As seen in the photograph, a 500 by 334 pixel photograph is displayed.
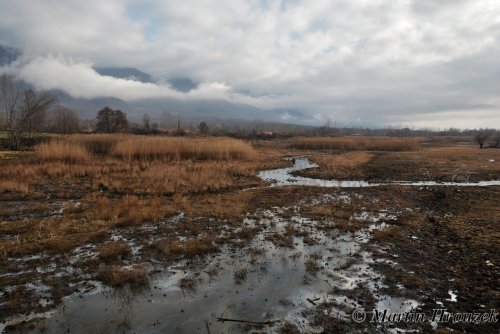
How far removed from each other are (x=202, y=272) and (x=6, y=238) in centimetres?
697

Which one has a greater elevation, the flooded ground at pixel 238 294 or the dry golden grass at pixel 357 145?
the dry golden grass at pixel 357 145

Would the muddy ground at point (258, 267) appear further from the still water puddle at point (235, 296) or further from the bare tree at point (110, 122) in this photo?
the bare tree at point (110, 122)

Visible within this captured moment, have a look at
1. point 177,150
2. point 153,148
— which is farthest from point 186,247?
point 177,150

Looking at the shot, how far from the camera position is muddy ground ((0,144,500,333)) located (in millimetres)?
6641

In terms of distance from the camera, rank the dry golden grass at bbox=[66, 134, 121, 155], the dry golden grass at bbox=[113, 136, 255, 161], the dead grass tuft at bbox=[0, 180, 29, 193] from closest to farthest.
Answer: the dead grass tuft at bbox=[0, 180, 29, 193]
the dry golden grass at bbox=[113, 136, 255, 161]
the dry golden grass at bbox=[66, 134, 121, 155]

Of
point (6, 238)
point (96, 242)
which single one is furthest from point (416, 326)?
point (6, 238)

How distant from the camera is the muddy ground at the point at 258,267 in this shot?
6641 mm

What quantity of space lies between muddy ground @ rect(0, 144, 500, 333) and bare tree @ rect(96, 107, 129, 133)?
210ft

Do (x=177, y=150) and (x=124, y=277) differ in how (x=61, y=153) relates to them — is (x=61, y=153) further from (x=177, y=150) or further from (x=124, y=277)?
(x=124, y=277)

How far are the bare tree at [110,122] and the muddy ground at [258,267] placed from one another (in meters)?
64.0

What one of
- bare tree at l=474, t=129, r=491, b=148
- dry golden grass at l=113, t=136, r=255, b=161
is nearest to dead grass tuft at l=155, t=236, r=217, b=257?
dry golden grass at l=113, t=136, r=255, b=161

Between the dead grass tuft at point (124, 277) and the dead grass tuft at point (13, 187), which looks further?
the dead grass tuft at point (13, 187)

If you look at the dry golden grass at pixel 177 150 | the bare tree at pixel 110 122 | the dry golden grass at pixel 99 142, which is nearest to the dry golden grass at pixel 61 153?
the dry golden grass at pixel 177 150

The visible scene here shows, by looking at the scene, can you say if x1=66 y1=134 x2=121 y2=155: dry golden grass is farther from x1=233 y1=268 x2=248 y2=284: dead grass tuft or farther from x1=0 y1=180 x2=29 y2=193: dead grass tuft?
x1=233 y1=268 x2=248 y2=284: dead grass tuft
